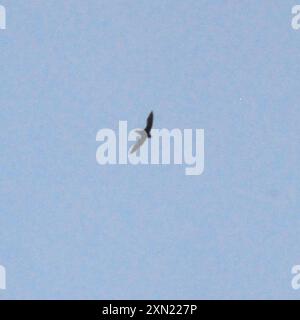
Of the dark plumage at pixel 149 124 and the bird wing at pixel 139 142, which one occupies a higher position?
the dark plumage at pixel 149 124

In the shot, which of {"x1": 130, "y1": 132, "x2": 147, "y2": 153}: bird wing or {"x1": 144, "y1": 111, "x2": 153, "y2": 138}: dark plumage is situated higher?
{"x1": 144, "y1": 111, "x2": 153, "y2": 138}: dark plumage

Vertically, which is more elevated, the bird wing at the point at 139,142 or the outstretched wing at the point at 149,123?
the outstretched wing at the point at 149,123

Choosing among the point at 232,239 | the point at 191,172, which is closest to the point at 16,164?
the point at 191,172

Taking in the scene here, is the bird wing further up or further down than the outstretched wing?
further down

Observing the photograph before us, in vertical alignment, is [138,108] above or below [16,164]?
above
